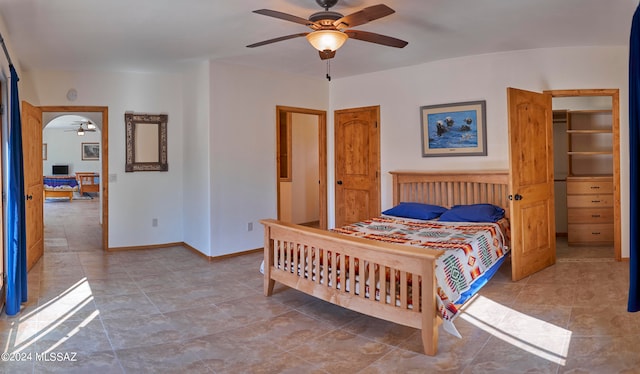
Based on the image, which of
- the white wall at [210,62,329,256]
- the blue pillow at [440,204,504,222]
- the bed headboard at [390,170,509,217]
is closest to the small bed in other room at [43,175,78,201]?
the white wall at [210,62,329,256]

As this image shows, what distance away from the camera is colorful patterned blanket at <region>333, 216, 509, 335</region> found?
268 cm

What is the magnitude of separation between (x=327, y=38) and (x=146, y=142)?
3655mm

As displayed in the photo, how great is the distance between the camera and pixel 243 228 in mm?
5227

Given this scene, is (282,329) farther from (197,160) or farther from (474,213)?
(197,160)

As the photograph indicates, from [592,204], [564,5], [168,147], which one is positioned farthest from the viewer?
[168,147]

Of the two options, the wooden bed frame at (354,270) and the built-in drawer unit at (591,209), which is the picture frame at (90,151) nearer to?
the wooden bed frame at (354,270)

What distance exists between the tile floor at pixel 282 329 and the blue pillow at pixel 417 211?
3.04ft

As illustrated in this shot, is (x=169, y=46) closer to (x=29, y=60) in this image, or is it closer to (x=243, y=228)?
(x=29, y=60)

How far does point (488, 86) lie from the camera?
476 cm

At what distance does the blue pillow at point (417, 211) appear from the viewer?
4.55m

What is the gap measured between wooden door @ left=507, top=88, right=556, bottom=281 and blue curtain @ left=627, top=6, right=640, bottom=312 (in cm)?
168

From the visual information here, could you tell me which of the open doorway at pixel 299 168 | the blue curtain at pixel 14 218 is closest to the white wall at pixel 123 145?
the open doorway at pixel 299 168

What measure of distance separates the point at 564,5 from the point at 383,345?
3.00m

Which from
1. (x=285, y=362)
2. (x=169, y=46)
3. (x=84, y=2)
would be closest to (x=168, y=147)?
(x=169, y=46)
